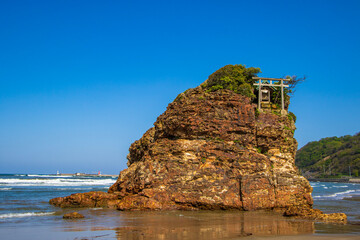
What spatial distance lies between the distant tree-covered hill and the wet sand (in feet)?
436

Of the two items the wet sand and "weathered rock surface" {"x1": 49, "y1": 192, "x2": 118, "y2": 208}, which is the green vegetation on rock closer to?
the wet sand

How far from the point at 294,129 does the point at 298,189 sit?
557cm

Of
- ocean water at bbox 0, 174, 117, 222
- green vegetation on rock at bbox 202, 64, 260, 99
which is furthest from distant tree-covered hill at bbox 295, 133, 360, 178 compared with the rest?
green vegetation on rock at bbox 202, 64, 260, 99

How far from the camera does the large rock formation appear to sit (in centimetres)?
1817

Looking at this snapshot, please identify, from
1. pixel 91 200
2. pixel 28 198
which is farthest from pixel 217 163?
pixel 28 198

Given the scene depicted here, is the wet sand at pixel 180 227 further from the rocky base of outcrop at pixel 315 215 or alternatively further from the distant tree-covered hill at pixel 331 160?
the distant tree-covered hill at pixel 331 160

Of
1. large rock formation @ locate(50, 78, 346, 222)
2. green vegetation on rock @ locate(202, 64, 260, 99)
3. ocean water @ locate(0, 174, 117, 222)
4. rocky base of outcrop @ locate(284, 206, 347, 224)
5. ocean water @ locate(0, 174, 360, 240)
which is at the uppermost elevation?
green vegetation on rock @ locate(202, 64, 260, 99)

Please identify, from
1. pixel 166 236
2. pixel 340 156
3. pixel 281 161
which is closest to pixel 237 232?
pixel 166 236

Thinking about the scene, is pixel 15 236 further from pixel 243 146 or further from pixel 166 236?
pixel 243 146

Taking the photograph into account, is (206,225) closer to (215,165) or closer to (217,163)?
(215,165)

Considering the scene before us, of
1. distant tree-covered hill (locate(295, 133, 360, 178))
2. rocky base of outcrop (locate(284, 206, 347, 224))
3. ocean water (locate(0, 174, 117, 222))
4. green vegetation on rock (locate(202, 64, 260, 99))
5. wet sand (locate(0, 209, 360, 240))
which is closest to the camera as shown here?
wet sand (locate(0, 209, 360, 240))

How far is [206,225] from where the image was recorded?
13.5m

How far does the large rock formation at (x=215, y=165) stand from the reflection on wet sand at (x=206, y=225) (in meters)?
1.11

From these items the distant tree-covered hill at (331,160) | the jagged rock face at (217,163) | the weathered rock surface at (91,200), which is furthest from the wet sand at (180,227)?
the distant tree-covered hill at (331,160)
